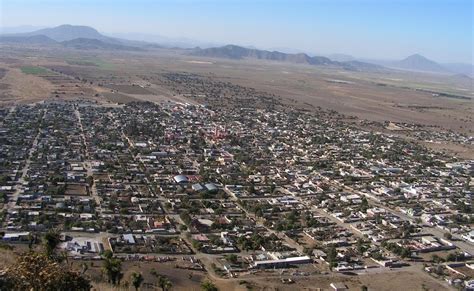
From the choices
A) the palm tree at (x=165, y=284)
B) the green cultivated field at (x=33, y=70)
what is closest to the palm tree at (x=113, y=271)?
the palm tree at (x=165, y=284)

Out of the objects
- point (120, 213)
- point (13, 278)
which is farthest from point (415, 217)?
point (13, 278)

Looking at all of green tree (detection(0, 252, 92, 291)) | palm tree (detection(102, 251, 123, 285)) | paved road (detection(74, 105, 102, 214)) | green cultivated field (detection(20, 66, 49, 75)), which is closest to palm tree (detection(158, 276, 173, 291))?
palm tree (detection(102, 251, 123, 285))

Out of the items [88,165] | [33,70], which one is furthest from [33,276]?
[33,70]

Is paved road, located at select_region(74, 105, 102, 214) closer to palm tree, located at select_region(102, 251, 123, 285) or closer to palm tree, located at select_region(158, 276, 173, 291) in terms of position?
palm tree, located at select_region(102, 251, 123, 285)

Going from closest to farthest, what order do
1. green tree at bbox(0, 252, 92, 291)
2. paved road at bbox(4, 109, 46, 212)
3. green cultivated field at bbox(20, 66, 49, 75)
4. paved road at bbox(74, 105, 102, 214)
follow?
green tree at bbox(0, 252, 92, 291)
paved road at bbox(4, 109, 46, 212)
paved road at bbox(74, 105, 102, 214)
green cultivated field at bbox(20, 66, 49, 75)

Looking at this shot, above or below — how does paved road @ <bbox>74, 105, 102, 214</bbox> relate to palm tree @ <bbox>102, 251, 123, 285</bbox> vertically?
Answer: below

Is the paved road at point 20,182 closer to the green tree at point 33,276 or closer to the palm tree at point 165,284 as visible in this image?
the palm tree at point 165,284

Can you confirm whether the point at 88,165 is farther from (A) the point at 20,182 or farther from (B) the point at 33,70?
(B) the point at 33,70

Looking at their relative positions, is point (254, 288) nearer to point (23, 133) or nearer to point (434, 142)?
point (23, 133)
